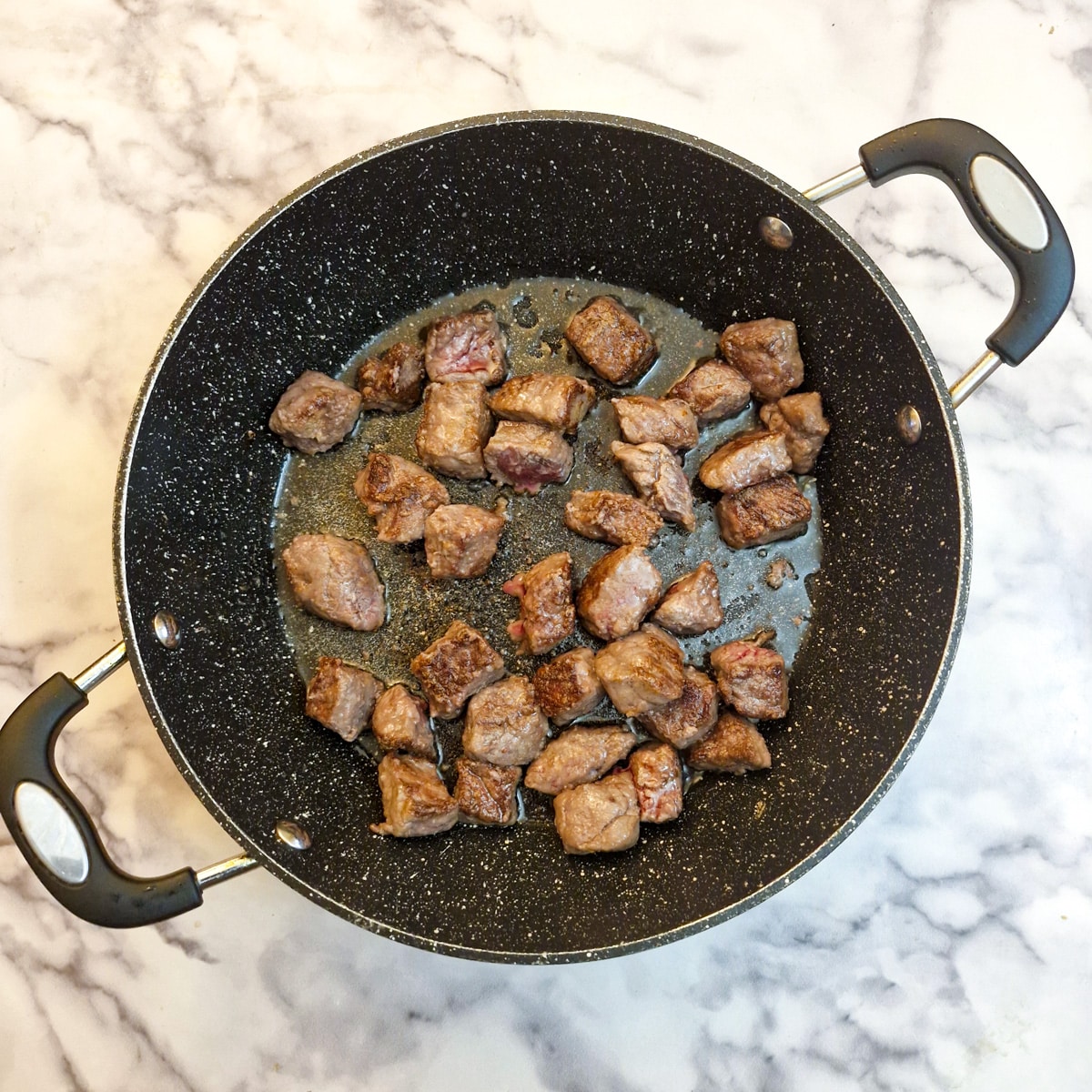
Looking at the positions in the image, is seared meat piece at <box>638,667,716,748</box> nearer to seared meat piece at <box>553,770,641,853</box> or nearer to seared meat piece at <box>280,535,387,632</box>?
seared meat piece at <box>553,770,641,853</box>

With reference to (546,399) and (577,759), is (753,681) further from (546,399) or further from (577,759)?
(546,399)

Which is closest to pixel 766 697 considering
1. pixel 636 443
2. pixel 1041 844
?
pixel 636 443

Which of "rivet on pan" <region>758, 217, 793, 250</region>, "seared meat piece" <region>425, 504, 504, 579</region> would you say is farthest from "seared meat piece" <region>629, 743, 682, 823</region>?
"rivet on pan" <region>758, 217, 793, 250</region>

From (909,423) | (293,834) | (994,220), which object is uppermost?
(994,220)

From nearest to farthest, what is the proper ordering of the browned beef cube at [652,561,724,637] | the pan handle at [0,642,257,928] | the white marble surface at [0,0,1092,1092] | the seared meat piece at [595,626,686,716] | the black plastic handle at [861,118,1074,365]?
the pan handle at [0,642,257,928] < the black plastic handle at [861,118,1074,365] < the seared meat piece at [595,626,686,716] < the browned beef cube at [652,561,724,637] < the white marble surface at [0,0,1092,1092]

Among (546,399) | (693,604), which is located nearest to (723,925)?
(693,604)

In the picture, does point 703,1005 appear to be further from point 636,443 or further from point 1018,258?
point 1018,258

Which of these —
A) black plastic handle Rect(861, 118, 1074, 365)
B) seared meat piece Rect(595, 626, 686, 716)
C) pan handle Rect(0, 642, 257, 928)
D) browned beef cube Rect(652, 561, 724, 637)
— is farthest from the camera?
browned beef cube Rect(652, 561, 724, 637)

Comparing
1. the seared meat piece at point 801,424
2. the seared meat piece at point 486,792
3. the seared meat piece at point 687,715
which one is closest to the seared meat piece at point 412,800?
the seared meat piece at point 486,792
